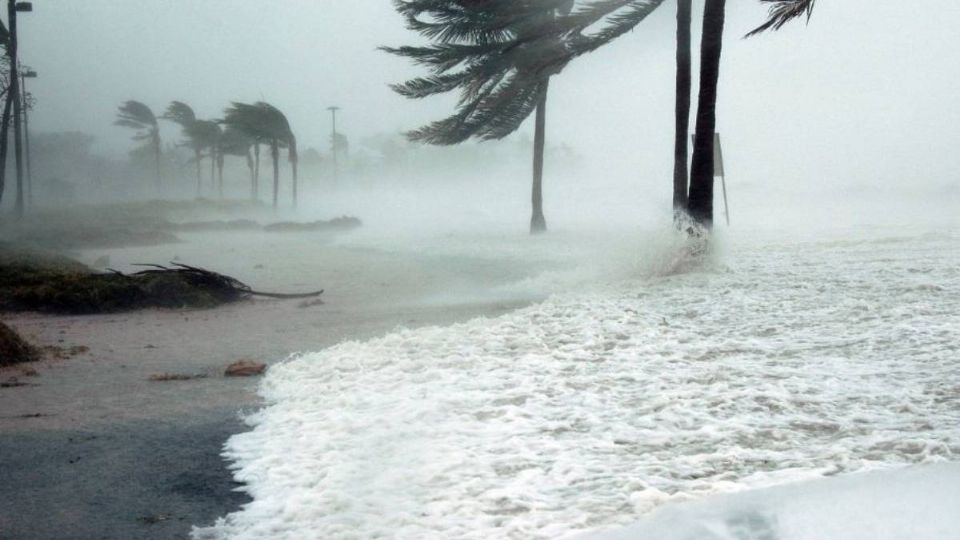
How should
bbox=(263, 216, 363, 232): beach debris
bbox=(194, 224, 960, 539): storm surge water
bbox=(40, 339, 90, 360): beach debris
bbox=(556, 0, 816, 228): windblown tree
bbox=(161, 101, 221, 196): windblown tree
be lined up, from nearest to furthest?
1. bbox=(194, 224, 960, 539): storm surge water
2. bbox=(40, 339, 90, 360): beach debris
3. bbox=(556, 0, 816, 228): windblown tree
4. bbox=(263, 216, 363, 232): beach debris
5. bbox=(161, 101, 221, 196): windblown tree

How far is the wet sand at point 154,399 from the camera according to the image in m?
2.79

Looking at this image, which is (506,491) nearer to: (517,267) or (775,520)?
(775,520)

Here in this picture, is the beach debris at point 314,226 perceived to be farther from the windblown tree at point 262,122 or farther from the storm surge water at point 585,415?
the storm surge water at point 585,415

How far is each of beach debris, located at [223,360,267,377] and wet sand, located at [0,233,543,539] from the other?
0.24 feet

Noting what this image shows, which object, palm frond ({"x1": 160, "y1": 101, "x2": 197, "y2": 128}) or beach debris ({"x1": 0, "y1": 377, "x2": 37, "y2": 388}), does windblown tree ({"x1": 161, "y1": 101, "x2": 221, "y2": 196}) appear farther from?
beach debris ({"x1": 0, "y1": 377, "x2": 37, "y2": 388})

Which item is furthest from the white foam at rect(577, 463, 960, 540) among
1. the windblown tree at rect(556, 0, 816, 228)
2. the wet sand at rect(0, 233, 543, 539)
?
the windblown tree at rect(556, 0, 816, 228)

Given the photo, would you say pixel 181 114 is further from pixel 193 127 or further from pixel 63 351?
pixel 63 351

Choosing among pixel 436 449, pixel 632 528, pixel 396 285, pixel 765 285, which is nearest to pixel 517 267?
pixel 396 285

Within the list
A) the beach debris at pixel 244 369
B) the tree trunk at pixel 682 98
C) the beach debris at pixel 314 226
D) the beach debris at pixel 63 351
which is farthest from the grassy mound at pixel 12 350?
the beach debris at pixel 314 226

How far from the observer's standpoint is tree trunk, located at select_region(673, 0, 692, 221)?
12.5 m

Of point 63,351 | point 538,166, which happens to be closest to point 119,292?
point 63,351

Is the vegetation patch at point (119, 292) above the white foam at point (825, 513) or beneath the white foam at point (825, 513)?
beneath

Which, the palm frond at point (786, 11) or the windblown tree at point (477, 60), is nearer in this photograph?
the palm frond at point (786, 11)

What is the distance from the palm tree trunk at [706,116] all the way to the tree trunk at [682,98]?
4.52ft
